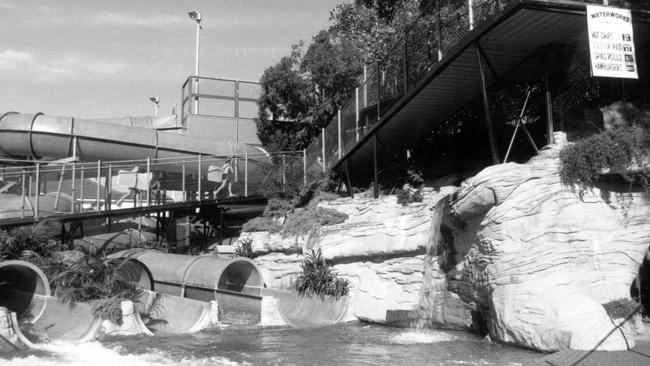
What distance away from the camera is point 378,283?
14938 mm

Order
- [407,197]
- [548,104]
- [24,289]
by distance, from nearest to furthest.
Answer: [548,104], [24,289], [407,197]

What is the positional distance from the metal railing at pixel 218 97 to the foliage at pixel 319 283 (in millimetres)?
14445

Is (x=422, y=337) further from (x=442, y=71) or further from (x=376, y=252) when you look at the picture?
(x=442, y=71)

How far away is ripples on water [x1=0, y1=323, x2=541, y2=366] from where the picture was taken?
9.88 m

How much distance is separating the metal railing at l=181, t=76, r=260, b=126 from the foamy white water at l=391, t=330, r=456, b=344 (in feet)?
59.1

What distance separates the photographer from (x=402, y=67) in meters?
16.7

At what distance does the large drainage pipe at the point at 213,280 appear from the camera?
49.9 feet

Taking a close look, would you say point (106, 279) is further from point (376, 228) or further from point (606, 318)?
point (606, 318)

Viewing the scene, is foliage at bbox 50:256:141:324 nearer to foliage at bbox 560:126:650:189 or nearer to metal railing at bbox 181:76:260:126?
foliage at bbox 560:126:650:189

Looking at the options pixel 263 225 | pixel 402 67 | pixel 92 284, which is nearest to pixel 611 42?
pixel 402 67

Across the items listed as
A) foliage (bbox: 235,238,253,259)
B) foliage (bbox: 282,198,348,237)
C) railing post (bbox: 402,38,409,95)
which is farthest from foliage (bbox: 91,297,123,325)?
railing post (bbox: 402,38,409,95)

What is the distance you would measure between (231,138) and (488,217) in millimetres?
18842

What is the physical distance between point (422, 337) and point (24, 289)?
8.71 m

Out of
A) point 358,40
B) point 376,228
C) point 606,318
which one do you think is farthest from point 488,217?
point 358,40
